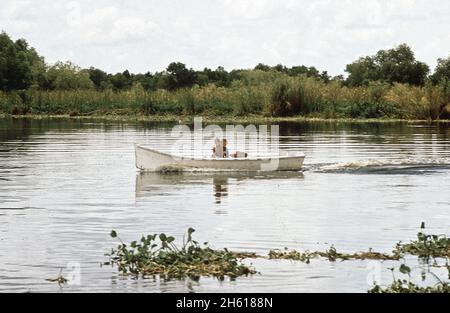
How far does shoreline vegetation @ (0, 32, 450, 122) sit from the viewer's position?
279 feet

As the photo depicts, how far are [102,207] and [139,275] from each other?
1026 cm

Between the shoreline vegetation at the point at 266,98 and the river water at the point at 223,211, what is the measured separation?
32.1 metres

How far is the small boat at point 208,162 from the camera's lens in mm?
38719

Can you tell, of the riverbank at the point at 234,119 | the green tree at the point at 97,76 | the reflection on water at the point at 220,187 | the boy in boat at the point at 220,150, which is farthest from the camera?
the green tree at the point at 97,76

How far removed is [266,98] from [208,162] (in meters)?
48.3

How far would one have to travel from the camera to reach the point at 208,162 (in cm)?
3878

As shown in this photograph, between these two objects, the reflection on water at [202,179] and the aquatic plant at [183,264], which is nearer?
→ the aquatic plant at [183,264]

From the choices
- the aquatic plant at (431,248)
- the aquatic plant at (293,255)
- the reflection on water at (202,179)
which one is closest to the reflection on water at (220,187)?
the reflection on water at (202,179)

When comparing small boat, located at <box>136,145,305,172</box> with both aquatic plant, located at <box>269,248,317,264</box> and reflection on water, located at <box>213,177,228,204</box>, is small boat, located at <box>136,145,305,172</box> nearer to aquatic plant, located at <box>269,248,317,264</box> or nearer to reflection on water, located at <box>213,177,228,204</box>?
reflection on water, located at <box>213,177,228,204</box>

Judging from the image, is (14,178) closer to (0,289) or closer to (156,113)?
(0,289)

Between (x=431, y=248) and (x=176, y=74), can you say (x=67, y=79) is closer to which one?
(x=176, y=74)

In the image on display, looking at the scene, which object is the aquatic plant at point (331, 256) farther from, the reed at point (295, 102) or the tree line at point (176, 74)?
the tree line at point (176, 74)

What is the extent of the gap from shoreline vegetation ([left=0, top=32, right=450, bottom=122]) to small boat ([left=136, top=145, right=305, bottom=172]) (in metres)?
43.4

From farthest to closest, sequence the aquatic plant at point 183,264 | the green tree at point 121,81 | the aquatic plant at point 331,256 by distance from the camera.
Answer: the green tree at point 121,81
the aquatic plant at point 331,256
the aquatic plant at point 183,264
